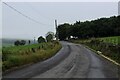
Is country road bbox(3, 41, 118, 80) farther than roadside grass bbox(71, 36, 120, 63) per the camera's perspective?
No

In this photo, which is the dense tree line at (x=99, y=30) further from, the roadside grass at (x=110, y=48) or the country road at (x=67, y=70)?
the country road at (x=67, y=70)

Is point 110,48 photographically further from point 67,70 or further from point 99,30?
point 99,30

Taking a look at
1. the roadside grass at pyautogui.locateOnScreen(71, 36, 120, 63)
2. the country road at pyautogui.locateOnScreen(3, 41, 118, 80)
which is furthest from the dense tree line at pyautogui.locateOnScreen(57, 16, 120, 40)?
the country road at pyautogui.locateOnScreen(3, 41, 118, 80)

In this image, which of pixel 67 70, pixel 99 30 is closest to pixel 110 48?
pixel 67 70

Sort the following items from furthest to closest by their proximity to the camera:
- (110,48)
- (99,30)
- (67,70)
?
(99,30) → (110,48) → (67,70)

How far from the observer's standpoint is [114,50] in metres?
35.8

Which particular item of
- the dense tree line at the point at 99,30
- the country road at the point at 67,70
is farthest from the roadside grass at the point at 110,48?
the dense tree line at the point at 99,30

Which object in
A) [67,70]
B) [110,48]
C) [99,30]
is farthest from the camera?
[99,30]

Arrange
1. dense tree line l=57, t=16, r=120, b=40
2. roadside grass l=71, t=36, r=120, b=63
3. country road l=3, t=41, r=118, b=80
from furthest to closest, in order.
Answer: dense tree line l=57, t=16, r=120, b=40 < roadside grass l=71, t=36, r=120, b=63 < country road l=3, t=41, r=118, b=80

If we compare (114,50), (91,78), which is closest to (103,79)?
(91,78)

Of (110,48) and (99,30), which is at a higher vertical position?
(99,30)

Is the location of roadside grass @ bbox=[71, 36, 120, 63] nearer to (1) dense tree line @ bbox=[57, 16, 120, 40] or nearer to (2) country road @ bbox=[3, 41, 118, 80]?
(2) country road @ bbox=[3, 41, 118, 80]

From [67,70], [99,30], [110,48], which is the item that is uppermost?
[99,30]

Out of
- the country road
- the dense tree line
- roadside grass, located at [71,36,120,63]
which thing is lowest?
the country road
